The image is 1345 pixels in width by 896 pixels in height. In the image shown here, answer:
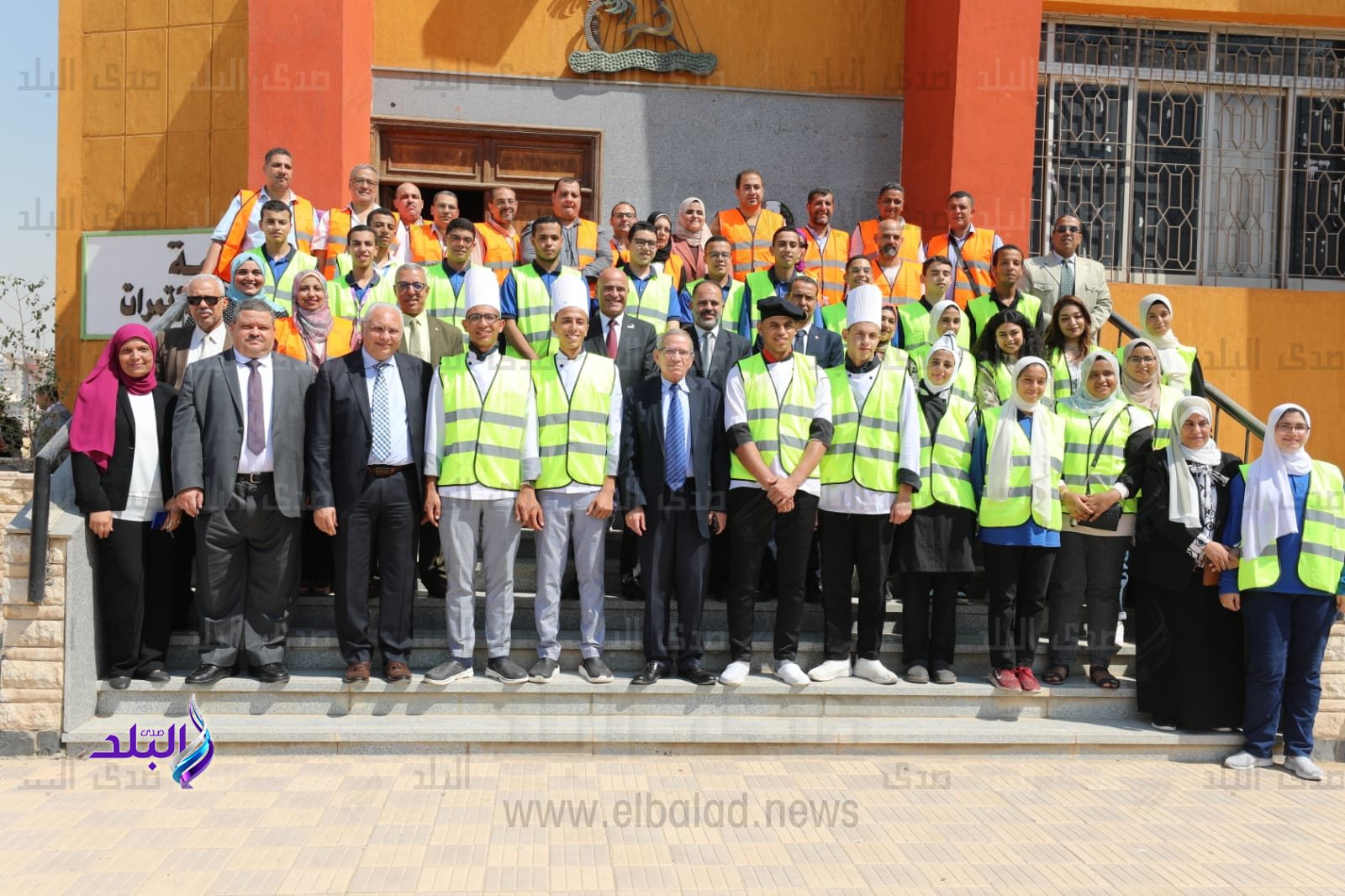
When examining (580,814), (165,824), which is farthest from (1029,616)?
(165,824)

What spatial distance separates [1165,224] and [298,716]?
31.3 feet

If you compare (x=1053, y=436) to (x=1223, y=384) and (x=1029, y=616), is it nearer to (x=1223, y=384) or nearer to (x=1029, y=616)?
(x=1029, y=616)

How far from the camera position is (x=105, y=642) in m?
6.13

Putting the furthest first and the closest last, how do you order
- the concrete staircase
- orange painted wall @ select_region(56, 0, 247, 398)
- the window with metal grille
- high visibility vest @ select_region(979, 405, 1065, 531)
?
1. the window with metal grille
2. orange painted wall @ select_region(56, 0, 247, 398)
3. high visibility vest @ select_region(979, 405, 1065, 531)
4. the concrete staircase

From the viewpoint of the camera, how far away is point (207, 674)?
6.08 metres

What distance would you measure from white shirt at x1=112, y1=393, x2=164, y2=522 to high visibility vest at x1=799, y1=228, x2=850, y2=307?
4656 mm

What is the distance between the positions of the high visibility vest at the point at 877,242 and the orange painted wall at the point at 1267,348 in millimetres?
3418

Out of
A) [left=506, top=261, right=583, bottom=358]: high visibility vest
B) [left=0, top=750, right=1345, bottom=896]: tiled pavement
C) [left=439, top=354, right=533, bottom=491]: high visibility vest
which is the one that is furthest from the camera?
[left=506, top=261, right=583, bottom=358]: high visibility vest

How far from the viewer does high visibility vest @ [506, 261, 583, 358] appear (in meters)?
7.43

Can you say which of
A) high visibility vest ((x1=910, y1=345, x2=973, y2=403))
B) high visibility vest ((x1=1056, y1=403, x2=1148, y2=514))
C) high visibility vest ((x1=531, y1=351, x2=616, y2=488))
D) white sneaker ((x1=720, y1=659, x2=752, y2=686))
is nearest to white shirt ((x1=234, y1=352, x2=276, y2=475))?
high visibility vest ((x1=531, y1=351, x2=616, y2=488))

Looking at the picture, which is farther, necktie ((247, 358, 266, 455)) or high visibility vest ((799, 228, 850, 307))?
high visibility vest ((799, 228, 850, 307))

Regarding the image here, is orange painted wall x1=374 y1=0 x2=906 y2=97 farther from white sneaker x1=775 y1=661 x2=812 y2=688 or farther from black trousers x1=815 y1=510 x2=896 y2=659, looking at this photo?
white sneaker x1=775 y1=661 x2=812 y2=688

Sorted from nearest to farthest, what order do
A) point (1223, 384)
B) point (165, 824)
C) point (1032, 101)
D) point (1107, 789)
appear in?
point (165, 824), point (1107, 789), point (1032, 101), point (1223, 384)

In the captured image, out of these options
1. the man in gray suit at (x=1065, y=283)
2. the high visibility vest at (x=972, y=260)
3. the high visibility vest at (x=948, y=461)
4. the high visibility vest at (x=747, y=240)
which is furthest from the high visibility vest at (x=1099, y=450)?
the high visibility vest at (x=747, y=240)
